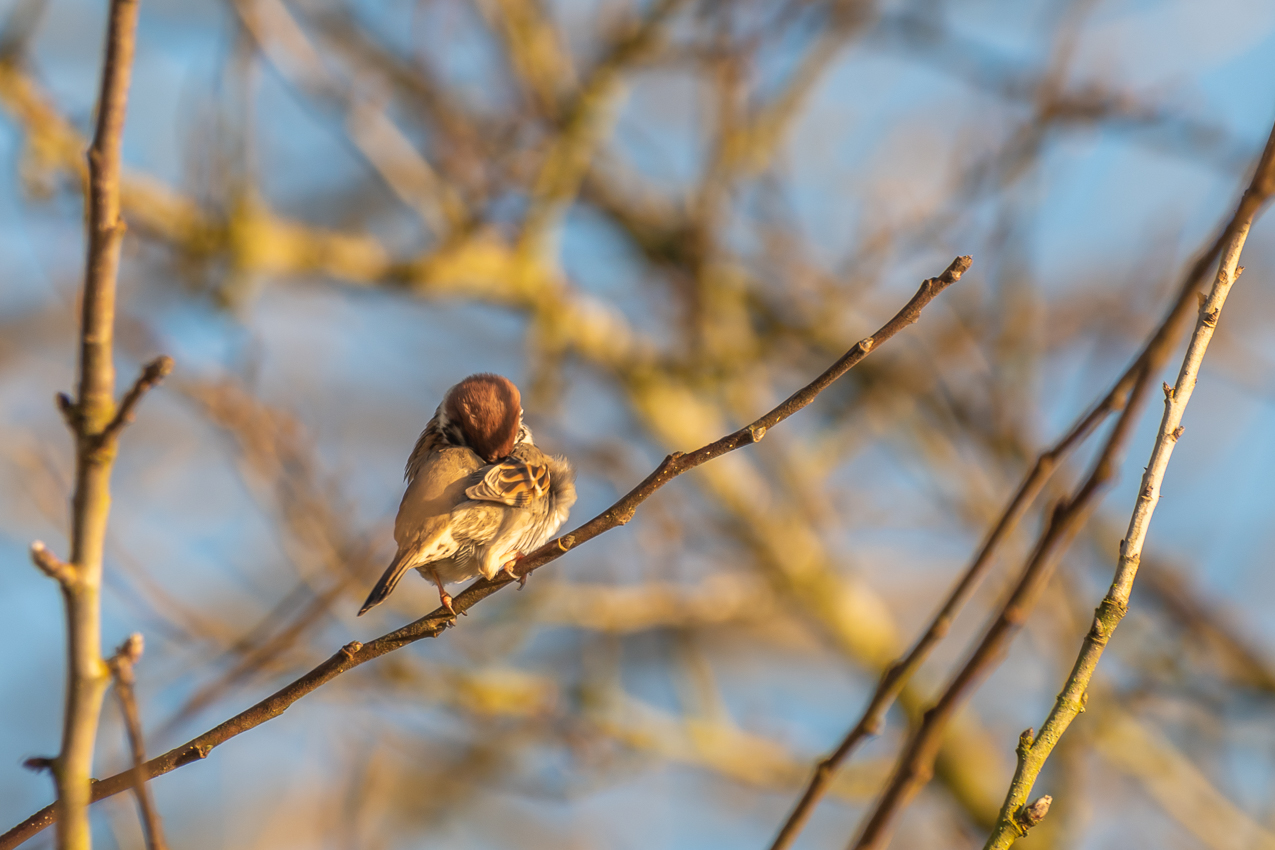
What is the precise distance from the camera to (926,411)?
7031mm

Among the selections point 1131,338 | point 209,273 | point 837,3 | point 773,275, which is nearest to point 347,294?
point 209,273

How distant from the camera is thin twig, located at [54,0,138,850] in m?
1.18

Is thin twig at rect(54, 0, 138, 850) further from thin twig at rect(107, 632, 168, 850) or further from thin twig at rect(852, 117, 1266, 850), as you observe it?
thin twig at rect(852, 117, 1266, 850)

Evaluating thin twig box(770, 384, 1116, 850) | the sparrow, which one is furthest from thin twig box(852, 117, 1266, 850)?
the sparrow

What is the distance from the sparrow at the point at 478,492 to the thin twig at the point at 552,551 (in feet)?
2.60

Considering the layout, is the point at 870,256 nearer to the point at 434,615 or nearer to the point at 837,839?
the point at 434,615

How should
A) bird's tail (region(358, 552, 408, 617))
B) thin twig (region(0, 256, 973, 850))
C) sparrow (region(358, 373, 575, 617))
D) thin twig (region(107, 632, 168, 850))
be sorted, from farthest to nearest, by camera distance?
sparrow (region(358, 373, 575, 617)) < bird's tail (region(358, 552, 408, 617)) < thin twig (region(0, 256, 973, 850)) < thin twig (region(107, 632, 168, 850))

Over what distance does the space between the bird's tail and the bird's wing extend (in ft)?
0.80

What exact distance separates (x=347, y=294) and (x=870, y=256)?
302 cm

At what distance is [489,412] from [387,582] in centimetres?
60

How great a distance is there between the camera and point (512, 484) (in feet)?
9.24

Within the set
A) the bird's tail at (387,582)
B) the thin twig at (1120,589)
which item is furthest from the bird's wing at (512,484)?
the thin twig at (1120,589)

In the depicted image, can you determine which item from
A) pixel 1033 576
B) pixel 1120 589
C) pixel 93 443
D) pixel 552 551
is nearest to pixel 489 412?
pixel 552 551

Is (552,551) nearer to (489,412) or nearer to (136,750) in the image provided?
(136,750)
